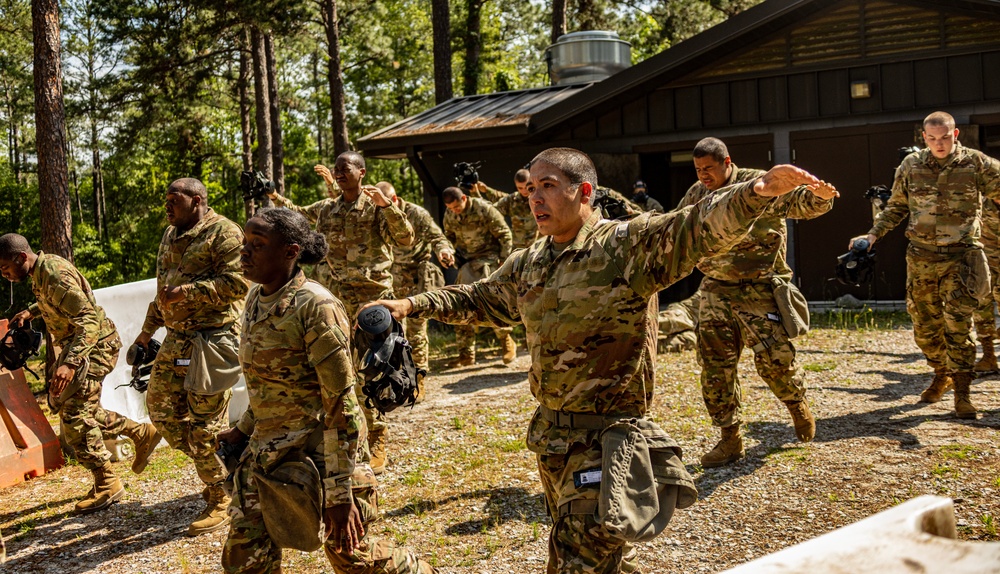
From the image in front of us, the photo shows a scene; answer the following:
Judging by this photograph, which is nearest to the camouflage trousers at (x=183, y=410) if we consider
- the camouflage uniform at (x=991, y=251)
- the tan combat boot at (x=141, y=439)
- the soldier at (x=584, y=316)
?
the tan combat boot at (x=141, y=439)

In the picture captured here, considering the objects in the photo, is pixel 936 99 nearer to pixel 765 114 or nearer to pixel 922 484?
pixel 765 114

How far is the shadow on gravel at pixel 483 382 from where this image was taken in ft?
33.7

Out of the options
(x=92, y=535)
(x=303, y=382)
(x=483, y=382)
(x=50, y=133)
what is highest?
(x=50, y=133)

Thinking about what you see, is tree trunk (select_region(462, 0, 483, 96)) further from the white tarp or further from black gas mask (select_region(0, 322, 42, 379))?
black gas mask (select_region(0, 322, 42, 379))

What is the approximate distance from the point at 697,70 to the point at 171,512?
10.4 m

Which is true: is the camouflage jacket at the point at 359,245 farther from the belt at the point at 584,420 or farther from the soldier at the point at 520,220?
the belt at the point at 584,420

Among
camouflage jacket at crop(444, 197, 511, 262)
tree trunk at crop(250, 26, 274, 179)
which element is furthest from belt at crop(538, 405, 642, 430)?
tree trunk at crop(250, 26, 274, 179)

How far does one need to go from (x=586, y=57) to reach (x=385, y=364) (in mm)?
15429

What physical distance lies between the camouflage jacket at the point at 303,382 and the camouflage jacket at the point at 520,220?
843 centimetres

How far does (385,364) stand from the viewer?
3318 mm

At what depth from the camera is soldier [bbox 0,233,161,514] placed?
668 cm

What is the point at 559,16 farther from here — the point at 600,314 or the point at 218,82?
the point at 600,314

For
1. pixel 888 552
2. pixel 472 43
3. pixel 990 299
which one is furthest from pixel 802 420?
pixel 472 43

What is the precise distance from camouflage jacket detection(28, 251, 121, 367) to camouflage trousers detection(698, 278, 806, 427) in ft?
14.7
